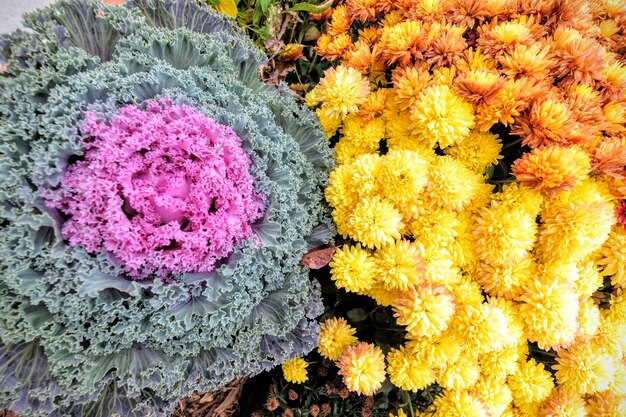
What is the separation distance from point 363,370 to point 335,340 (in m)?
0.20

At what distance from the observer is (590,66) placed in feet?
4.80

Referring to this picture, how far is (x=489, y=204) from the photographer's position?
151 centimetres

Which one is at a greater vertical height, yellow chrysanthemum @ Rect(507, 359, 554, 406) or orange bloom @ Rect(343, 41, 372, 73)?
orange bloom @ Rect(343, 41, 372, 73)

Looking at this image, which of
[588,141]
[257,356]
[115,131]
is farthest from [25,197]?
[588,141]

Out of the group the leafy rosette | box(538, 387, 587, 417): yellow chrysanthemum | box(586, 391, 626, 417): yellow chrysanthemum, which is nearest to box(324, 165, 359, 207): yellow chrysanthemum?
the leafy rosette

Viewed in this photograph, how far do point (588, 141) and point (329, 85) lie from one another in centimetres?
85

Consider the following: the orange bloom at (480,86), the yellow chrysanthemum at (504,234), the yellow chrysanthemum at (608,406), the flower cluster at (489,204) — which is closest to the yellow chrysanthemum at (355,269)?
the flower cluster at (489,204)

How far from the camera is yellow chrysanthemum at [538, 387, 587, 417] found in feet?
4.95

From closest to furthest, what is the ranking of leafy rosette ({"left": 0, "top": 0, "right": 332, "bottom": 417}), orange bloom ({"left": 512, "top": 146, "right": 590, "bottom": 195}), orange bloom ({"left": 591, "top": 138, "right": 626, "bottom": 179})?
leafy rosette ({"left": 0, "top": 0, "right": 332, "bottom": 417})
orange bloom ({"left": 512, "top": 146, "right": 590, "bottom": 195})
orange bloom ({"left": 591, "top": 138, "right": 626, "bottom": 179})

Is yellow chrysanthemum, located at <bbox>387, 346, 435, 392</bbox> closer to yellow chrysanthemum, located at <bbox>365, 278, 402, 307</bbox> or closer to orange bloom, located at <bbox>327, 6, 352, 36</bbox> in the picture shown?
yellow chrysanthemum, located at <bbox>365, 278, 402, 307</bbox>

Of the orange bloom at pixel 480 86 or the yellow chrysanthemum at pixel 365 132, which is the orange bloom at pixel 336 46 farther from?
the orange bloom at pixel 480 86

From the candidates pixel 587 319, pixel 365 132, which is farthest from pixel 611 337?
pixel 365 132

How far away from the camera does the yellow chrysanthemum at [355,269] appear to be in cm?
146

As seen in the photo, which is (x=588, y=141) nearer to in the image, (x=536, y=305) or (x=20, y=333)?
(x=536, y=305)
